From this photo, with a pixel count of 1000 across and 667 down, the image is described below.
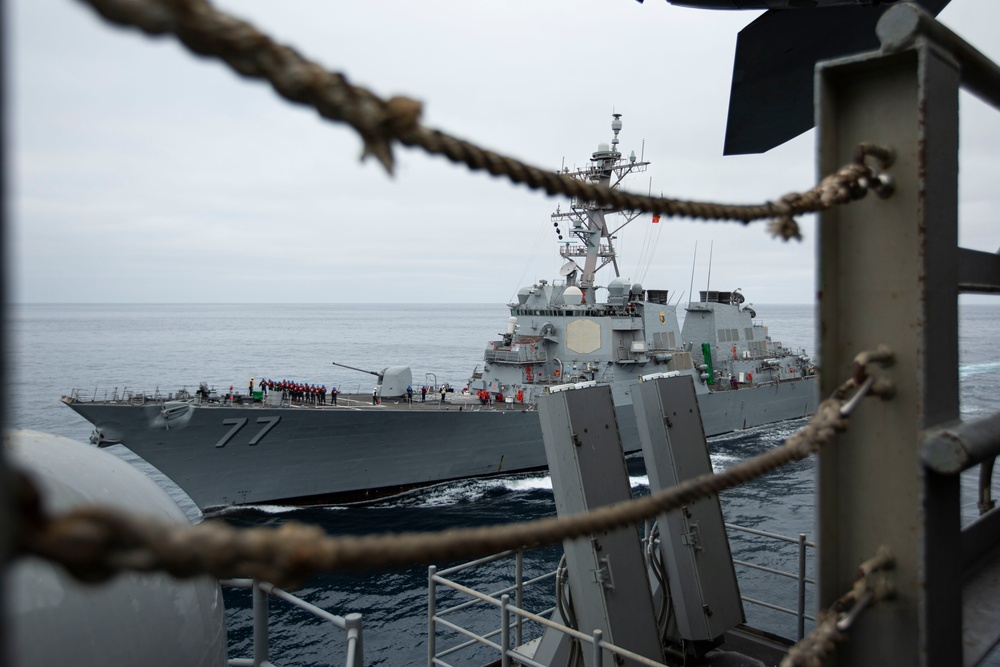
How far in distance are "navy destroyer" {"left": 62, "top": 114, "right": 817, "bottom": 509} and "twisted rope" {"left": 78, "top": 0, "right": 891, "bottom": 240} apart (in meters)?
13.4

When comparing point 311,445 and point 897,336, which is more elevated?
point 897,336

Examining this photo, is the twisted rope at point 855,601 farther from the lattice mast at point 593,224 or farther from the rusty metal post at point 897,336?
the lattice mast at point 593,224

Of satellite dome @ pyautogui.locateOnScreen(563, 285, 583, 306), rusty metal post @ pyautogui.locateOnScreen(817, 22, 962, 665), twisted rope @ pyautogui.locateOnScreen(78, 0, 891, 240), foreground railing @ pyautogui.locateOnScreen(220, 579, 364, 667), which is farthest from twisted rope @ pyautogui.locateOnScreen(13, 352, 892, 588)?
satellite dome @ pyautogui.locateOnScreen(563, 285, 583, 306)

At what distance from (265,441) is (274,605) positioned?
17.8 feet

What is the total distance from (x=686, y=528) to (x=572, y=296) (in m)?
17.3

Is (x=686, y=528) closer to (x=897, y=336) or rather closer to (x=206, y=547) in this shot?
(x=897, y=336)

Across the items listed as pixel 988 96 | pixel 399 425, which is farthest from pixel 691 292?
pixel 988 96

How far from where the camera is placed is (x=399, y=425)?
61.2 feet

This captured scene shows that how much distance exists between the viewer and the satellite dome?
22.6 meters

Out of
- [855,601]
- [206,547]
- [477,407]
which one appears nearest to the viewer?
[206,547]

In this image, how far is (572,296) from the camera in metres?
22.5

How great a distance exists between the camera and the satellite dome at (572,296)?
22562mm

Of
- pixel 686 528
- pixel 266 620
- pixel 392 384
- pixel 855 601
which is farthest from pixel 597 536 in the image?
pixel 392 384

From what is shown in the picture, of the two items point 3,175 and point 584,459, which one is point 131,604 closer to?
point 3,175
